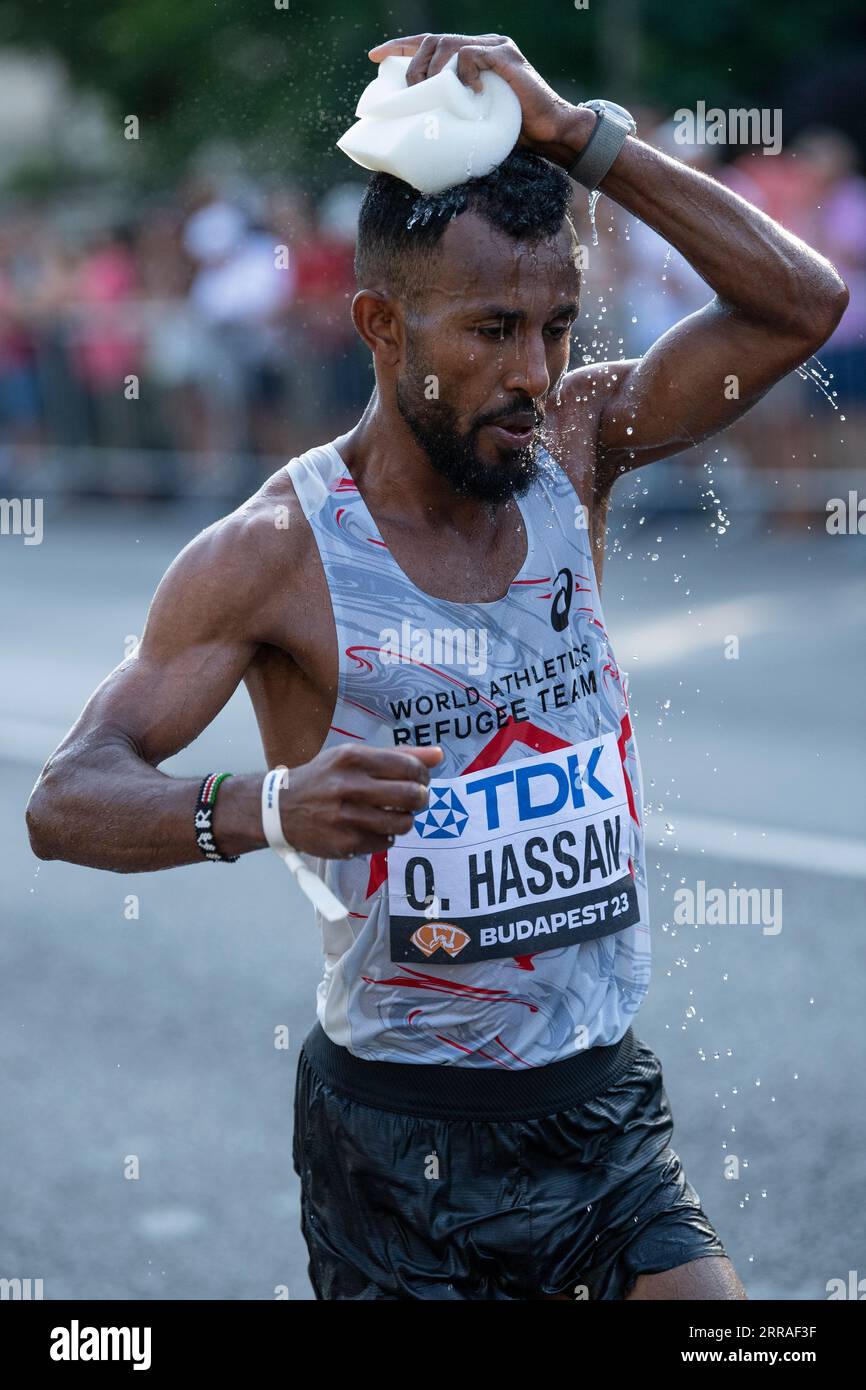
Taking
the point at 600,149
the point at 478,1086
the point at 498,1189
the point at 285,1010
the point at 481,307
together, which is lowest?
the point at 498,1189

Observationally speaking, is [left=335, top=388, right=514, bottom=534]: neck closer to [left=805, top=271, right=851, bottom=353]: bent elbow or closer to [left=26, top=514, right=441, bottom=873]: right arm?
[left=26, top=514, right=441, bottom=873]: right arm

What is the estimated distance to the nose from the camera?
315cm

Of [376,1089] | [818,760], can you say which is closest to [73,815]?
[376,1089]

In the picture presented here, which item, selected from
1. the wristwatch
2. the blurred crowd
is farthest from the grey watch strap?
the blurred crowd

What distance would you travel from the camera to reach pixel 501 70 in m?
3.22

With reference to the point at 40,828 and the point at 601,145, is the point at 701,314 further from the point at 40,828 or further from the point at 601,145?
the point at 40,828

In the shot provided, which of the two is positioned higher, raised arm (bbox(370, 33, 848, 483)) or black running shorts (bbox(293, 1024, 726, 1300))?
raised arm (bbox(370, 33, 848, 483))

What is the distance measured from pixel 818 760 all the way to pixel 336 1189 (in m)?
5.33

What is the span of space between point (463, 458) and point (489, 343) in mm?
192

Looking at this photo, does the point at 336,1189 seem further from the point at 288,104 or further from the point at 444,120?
the point at 288,104

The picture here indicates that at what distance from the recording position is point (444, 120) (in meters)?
3.16

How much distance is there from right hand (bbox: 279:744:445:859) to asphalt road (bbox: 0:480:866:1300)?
2323 millimetres

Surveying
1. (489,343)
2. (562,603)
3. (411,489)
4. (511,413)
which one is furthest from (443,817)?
(489,343)
